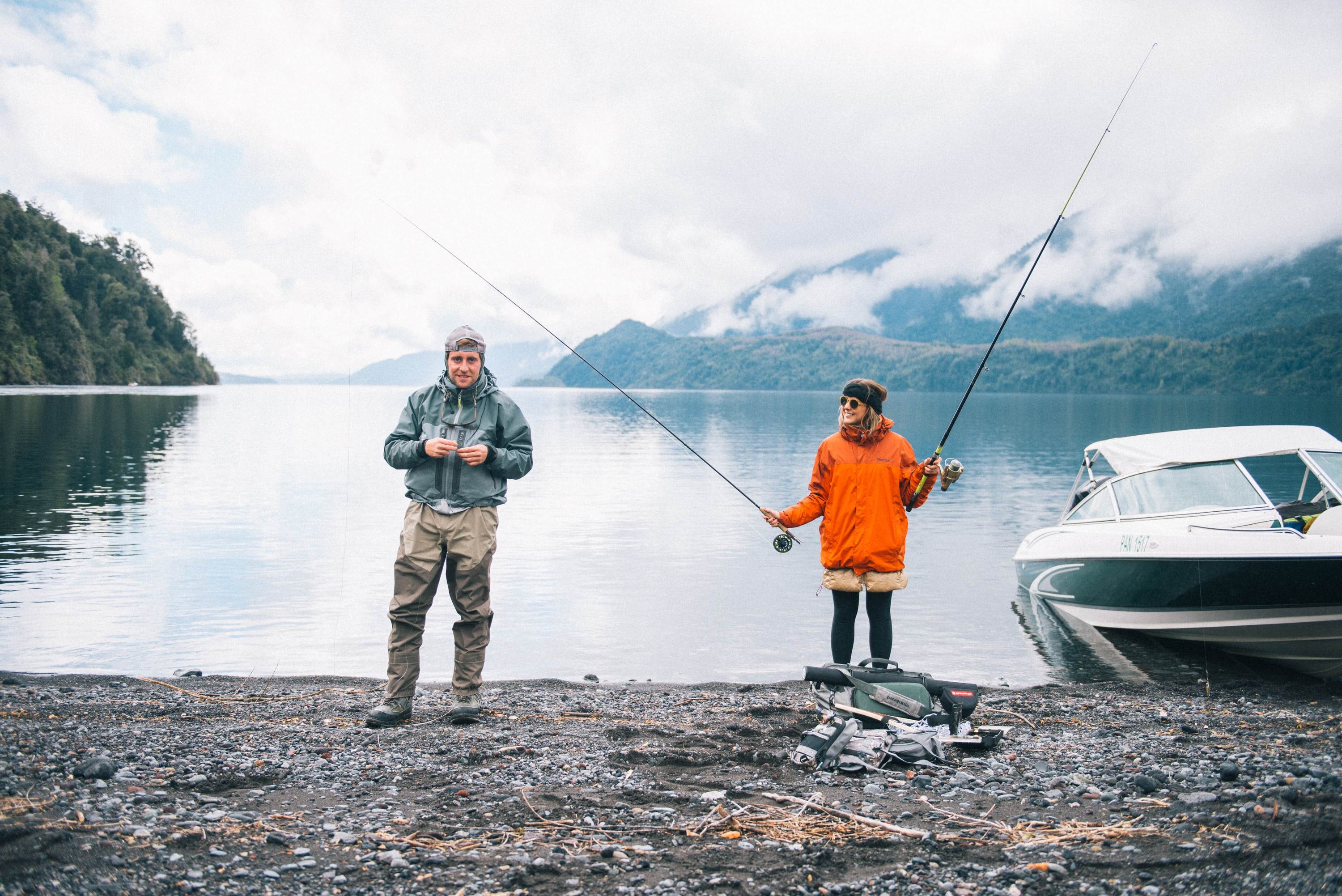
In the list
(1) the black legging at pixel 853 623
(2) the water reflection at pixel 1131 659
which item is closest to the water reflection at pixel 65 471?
(1) the black legging at pixel 853 623

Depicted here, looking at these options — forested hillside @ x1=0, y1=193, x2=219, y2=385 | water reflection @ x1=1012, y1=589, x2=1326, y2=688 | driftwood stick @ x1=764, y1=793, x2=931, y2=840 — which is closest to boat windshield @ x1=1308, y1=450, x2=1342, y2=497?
water reflection @ x1=1012, y1=589, x2=1326, y2=688

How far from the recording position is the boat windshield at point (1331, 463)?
31.3ft

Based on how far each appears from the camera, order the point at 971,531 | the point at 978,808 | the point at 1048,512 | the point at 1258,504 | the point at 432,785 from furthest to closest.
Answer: the point at 1048,512 → the point at 971,531 → the point at 1258,504 → the point at 432,785 → the point at 978,808

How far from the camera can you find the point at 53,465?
2898cm

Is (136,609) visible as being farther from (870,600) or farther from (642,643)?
(870,600)

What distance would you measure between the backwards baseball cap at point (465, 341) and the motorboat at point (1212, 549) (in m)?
7.64

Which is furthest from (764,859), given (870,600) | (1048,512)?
(1048,512)

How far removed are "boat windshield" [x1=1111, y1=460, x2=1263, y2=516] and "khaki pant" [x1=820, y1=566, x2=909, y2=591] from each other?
5934 millimetres

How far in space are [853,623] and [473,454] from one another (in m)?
2.85

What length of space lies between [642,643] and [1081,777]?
7239 millimetres

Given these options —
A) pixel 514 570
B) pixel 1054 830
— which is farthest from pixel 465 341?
pixel 514 570

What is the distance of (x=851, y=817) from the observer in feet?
13.8

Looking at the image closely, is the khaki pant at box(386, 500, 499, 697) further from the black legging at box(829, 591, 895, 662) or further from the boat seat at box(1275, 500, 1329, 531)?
the boat seat at box(1275, 500, 1329, 531)

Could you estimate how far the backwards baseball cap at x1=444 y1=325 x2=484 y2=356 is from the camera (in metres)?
5.99
